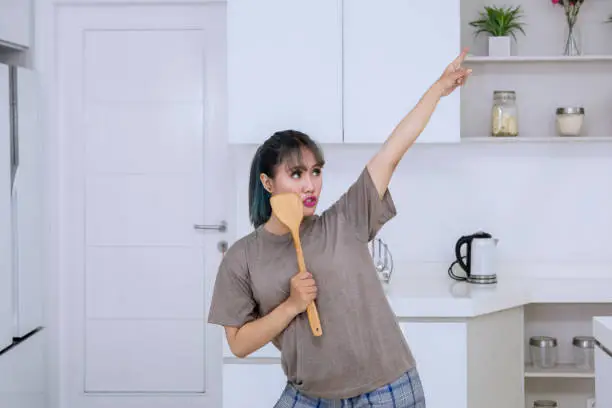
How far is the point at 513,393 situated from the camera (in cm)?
302

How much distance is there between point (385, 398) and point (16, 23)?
251cm

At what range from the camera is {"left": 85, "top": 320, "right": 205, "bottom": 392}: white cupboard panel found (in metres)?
3.82

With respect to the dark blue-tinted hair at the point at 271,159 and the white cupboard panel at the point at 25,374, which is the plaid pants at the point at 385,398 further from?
the white cupboard panel at the point at 25,374

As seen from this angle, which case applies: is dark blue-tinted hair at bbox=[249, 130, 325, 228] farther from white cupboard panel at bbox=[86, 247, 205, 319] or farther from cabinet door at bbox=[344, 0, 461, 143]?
white cupboard panel at bbox=[86, 247, 205, 319]

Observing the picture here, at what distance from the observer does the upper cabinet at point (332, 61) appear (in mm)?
3057

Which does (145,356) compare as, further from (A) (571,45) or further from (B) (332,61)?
(A) (571,45)

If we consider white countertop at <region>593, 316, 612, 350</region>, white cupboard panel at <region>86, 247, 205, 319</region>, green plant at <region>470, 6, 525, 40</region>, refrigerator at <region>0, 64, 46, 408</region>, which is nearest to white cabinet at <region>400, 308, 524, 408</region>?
white countertop at <region>593, 316, 612, 350</region>

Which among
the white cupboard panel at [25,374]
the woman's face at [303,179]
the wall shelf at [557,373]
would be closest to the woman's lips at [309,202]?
the woman's face at [303,179]

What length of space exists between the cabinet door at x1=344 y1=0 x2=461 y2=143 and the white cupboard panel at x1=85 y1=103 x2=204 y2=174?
97 cm

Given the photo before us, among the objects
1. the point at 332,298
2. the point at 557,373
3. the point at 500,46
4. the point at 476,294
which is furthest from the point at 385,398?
the point at 500,46

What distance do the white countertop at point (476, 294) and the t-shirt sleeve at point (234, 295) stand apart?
111 cm

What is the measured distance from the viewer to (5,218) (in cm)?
322

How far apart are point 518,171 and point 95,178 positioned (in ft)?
6.15

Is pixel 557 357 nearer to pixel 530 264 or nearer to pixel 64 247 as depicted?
pixel 530 264
